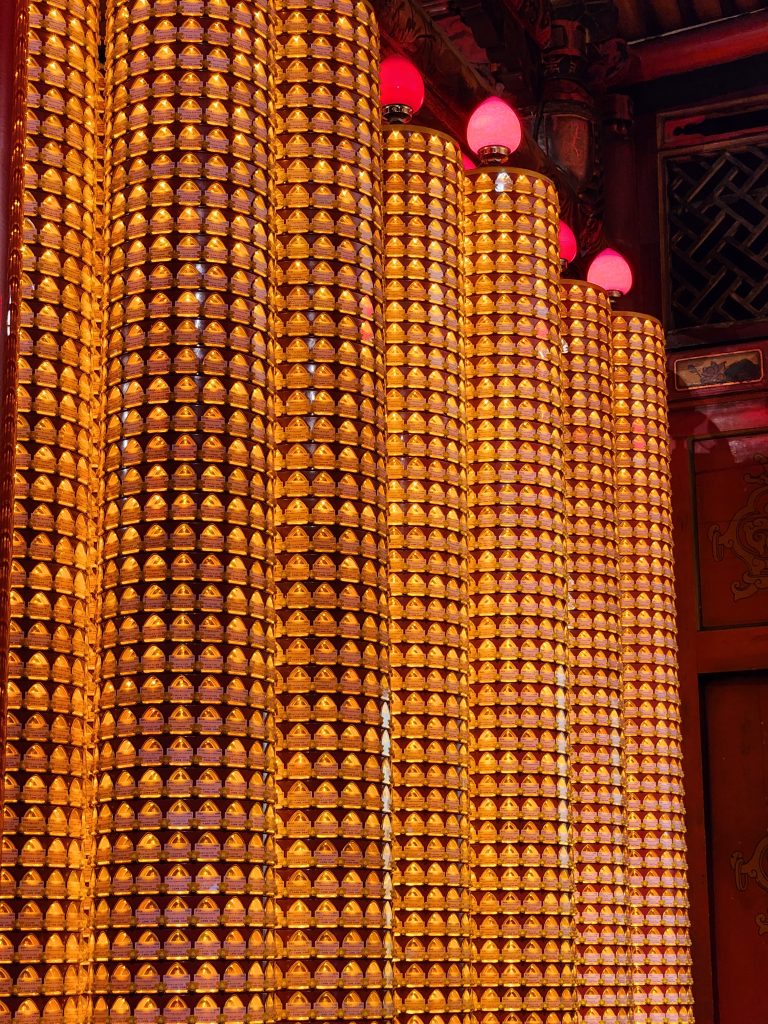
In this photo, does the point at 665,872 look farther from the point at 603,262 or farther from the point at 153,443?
the point at 153,443

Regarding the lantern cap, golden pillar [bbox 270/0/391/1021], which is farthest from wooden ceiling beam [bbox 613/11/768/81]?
golden pillar [bbox 270/0/391/1021]

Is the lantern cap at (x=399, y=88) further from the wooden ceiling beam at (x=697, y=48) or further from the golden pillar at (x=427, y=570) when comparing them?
the wooden ceiling beam at (x=697, y=48)

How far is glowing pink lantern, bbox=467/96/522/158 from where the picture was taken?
5.11 metres

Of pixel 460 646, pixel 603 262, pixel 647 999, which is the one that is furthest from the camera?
pixel 603 262

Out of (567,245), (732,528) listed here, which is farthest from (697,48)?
(732,528)

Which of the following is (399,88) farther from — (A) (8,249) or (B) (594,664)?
(B) (594,664)

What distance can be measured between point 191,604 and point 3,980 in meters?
0.84

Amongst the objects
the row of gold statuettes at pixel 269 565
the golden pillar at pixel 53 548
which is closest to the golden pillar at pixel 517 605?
the row of gold statuettes at pixel 269 565

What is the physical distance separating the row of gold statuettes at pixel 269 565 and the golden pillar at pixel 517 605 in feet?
0.04

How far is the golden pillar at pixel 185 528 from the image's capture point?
131 inches

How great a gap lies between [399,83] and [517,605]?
5.19 feet

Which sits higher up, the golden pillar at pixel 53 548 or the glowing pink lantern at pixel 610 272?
the glowing pink lantern at pixel 610 272

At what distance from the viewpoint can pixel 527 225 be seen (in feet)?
16.8

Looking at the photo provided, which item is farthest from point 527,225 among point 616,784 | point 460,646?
point 616,784
